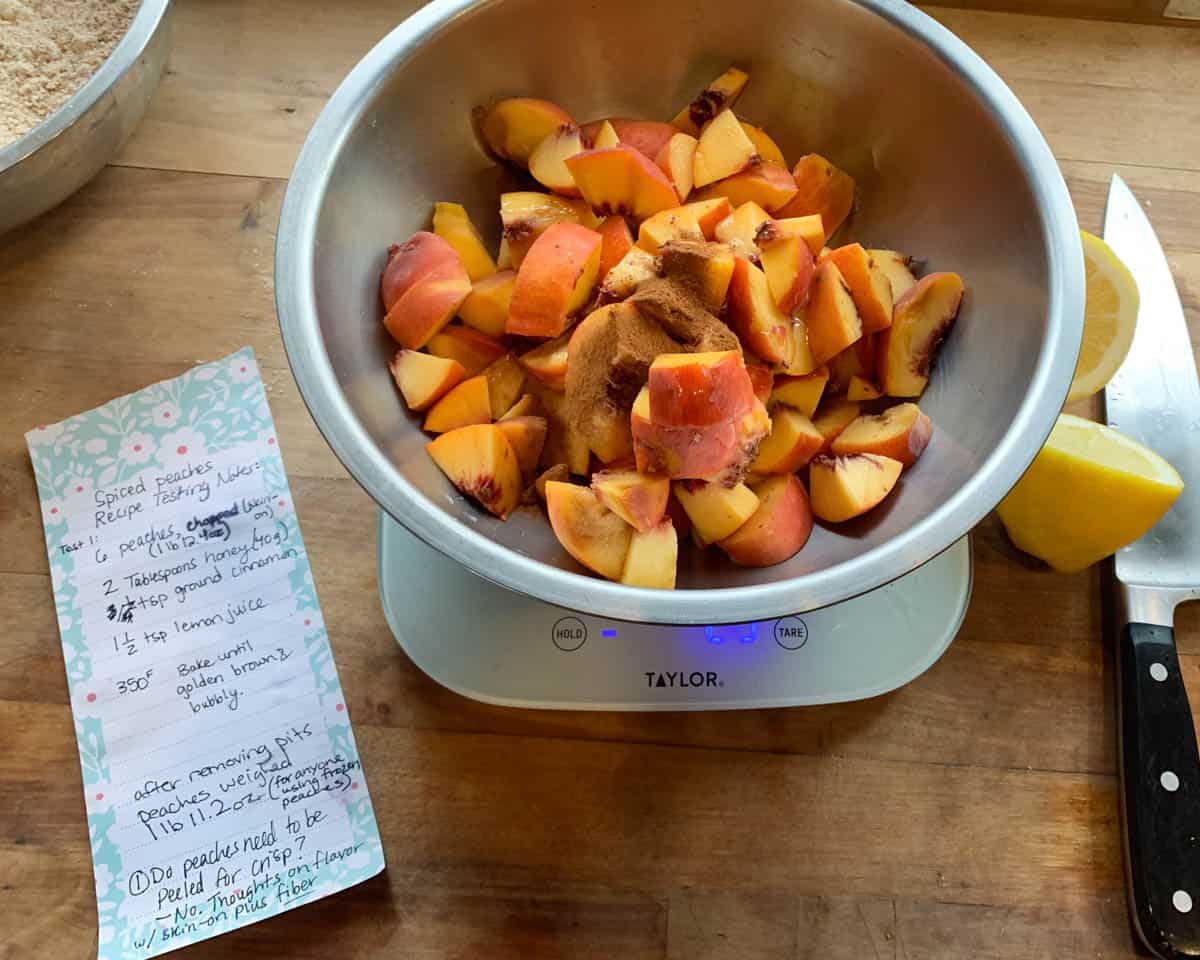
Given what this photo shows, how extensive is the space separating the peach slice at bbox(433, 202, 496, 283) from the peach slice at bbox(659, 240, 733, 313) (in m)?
0.21

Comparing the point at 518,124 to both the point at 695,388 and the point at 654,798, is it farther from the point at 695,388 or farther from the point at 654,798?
the point at 654,798

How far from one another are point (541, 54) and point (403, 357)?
361 mm

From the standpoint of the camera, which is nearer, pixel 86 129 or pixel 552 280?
pixel 552 280

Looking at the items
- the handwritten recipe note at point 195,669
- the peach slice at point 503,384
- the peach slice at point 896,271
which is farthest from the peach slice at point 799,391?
the handwritten recipe note at point 195,669

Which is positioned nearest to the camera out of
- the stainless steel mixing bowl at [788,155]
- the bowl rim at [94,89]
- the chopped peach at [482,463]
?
the stainless steel mixing bowl at [788,155]

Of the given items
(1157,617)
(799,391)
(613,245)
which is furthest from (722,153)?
(1157,617)

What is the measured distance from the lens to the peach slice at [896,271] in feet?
2.95

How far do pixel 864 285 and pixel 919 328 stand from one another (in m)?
0.07

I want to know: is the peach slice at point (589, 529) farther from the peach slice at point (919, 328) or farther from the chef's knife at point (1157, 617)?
the chef's knife at point (1157, 617)

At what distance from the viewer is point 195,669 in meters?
0.94

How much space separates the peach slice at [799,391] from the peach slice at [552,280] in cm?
20

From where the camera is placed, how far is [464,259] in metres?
0.92

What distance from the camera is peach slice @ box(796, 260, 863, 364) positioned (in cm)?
83

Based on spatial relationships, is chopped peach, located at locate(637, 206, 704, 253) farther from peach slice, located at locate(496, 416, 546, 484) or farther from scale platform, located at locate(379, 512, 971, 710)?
scale platform, located at locate(379, 512, 971, 710)
